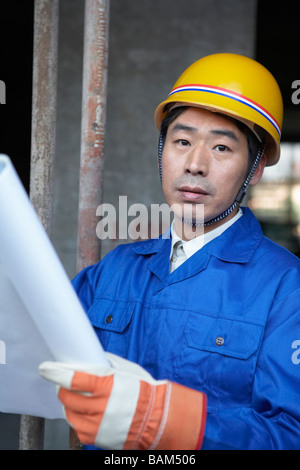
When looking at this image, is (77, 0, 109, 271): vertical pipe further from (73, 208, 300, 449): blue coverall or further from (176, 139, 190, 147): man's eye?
(176, 139, 190, 147): man's eye

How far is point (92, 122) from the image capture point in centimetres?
213

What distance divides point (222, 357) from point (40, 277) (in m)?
0.72

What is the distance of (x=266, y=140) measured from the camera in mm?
1985

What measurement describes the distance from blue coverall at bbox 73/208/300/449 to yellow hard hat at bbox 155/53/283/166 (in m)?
0.37

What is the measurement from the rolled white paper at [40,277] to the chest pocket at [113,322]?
58 cm

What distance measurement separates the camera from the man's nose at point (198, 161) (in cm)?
174

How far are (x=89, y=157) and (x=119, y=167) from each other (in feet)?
4.86

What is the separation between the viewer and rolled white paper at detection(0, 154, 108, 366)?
1.06 meters

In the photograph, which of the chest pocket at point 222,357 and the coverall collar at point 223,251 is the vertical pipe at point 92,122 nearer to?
the coverall collar at point 223,251

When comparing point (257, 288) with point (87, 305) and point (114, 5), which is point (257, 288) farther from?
point (114, 5)

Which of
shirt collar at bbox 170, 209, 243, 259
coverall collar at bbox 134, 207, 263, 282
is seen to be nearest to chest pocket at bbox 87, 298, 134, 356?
coverall collar at bbox 134, 207, 263, 282

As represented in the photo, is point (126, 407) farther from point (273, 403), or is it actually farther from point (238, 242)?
point (238, 242)

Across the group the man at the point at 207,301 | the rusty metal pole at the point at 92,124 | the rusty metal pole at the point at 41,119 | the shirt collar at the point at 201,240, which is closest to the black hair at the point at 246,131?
the man at the point at 207,301

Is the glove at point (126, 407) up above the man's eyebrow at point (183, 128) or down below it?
below
